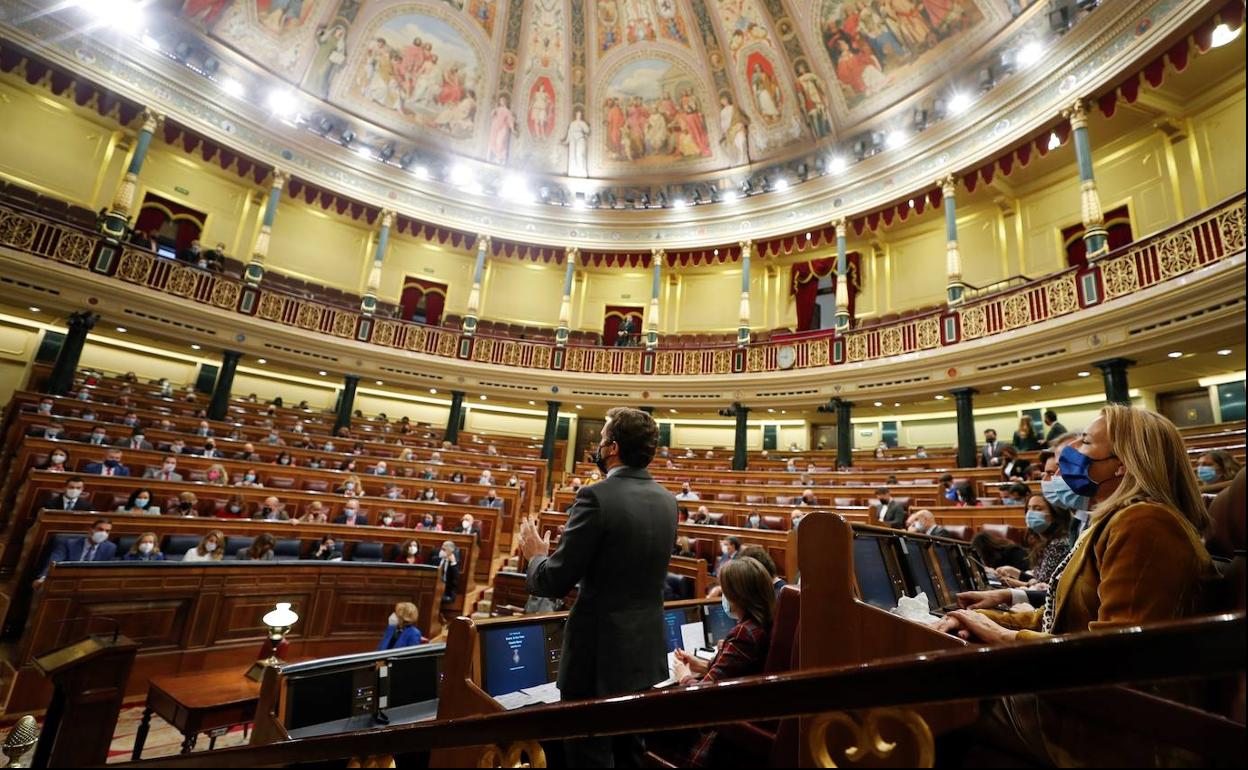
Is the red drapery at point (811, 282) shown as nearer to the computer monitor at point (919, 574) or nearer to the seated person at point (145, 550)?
the computer monitor at point (919, 574)

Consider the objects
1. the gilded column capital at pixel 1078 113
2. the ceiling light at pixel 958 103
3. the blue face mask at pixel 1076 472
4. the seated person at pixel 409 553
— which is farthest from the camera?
the ceiling light at pixel 958 103

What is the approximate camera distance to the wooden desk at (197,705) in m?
3.37

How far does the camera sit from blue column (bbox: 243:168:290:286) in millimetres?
12641

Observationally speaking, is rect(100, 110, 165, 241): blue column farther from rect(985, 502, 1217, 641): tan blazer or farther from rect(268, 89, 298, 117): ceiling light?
rect(985, 502, 1217, 641): tan blazer

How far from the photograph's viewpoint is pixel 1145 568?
3.63ft

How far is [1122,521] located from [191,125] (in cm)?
1627

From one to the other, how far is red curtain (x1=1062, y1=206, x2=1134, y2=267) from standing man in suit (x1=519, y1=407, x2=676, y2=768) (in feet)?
37.7

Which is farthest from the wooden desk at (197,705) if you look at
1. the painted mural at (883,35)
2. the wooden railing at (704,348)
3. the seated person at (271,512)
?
the painted mural at (883,35)

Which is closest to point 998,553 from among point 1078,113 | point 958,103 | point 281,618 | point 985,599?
point 985,599

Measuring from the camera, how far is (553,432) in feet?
47.4

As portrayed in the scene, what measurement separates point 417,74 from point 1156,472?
58.6 feet

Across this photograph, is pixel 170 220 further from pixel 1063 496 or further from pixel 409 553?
pixel 1063 496

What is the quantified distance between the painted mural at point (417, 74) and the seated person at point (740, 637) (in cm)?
1666

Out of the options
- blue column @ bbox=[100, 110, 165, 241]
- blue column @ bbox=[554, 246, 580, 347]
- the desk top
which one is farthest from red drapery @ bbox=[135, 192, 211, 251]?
the desk top
